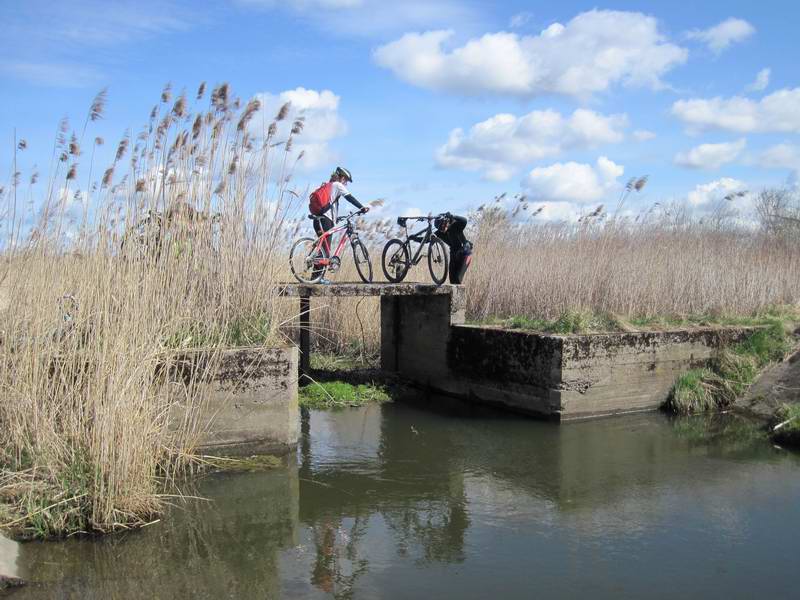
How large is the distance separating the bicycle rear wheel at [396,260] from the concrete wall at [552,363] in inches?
21.6

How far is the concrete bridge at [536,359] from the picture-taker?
830cm

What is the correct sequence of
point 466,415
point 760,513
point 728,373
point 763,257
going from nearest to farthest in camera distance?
point 760,513
point 466,415
point 728,373
point 763,257

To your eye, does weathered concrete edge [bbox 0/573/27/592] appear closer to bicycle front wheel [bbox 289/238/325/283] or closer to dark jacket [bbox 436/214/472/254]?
bicycle front wheel [bbox 289/238/325/283]

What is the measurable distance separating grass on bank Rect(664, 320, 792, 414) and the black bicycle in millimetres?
3281

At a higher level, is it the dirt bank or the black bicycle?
the black bicycle

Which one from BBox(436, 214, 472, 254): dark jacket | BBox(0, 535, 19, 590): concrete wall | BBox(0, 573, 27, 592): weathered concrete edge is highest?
BBox(436, 214, 472, 254): dark jacket

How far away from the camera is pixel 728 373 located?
9117 mm

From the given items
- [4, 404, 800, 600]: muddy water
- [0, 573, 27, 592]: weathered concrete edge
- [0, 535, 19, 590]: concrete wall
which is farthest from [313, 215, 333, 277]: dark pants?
[0, 573, 27, 592]: weathered concrete edge

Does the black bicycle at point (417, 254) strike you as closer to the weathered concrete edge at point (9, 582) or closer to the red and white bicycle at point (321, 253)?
the red and white bicycle at point (321, 253)

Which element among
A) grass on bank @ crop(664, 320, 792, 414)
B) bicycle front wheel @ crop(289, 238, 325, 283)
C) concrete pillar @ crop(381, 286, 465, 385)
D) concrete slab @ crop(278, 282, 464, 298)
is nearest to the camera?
concrete slab @ crop(278, 282, 464, 298)

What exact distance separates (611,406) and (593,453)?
172cm

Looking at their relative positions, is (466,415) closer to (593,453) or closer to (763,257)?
(593,453)

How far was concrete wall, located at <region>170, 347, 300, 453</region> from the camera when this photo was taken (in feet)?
20.7

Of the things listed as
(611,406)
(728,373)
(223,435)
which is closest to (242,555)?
(223,435)
